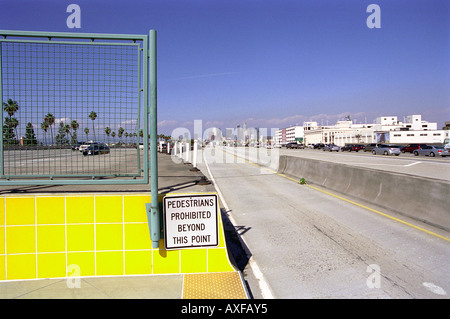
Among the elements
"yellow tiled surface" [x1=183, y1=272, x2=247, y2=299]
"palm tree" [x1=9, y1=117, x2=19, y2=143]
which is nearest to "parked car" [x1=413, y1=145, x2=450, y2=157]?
"yellow tiled surface" [x1=183, y1=272, x2=247, y2=299]

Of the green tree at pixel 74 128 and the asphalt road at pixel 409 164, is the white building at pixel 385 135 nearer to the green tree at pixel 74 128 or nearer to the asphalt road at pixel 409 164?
the asphalt road at pixel 409 164

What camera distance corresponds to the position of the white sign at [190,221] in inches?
188

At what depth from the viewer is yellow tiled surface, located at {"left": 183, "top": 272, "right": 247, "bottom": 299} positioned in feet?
13.5

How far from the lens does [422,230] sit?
7266 mm

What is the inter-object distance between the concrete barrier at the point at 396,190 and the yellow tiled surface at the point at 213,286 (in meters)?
5.62

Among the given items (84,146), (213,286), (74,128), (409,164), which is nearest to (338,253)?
(213,286)

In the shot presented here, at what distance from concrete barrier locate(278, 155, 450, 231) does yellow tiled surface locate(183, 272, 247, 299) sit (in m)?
5.62

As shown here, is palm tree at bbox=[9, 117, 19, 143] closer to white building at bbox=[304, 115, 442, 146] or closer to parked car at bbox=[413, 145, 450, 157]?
parked car at bbox=[413, 145, 450, 157]
